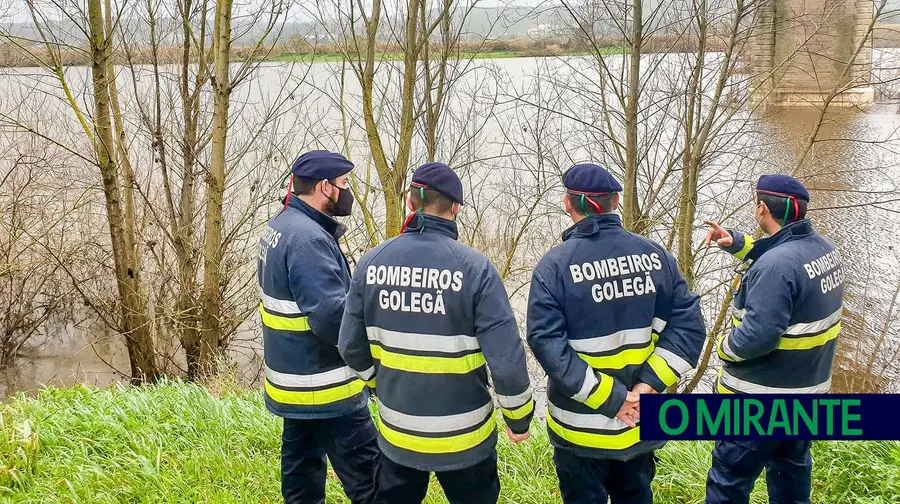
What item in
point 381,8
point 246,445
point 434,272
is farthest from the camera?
point 381,8

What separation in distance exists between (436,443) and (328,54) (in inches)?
274

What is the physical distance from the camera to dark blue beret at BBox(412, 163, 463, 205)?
8.40 feet

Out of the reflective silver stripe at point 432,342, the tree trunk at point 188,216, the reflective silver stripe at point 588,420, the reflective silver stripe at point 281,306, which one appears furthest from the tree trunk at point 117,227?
the reflective silver stripe at point 588,420

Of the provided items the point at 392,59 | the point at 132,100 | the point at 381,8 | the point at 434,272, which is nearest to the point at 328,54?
the point at 392,59

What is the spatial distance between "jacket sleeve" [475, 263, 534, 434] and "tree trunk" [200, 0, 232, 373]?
17.5ft

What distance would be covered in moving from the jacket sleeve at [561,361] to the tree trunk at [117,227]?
21.1 ft

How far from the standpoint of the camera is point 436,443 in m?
2.54

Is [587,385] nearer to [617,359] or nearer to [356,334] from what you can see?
[617,359]

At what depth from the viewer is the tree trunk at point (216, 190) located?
682cm

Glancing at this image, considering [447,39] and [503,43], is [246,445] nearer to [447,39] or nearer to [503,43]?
[447,39]

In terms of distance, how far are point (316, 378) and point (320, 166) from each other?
97 centimetres

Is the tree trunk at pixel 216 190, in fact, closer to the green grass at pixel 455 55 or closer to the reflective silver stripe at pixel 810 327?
the green grass at pixel 455 55

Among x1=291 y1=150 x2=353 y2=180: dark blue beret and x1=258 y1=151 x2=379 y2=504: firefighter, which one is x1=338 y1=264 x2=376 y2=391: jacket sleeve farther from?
x1=291 y1=150 x2=353 y2=180: dark blue beret

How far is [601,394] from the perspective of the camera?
8.40ft
